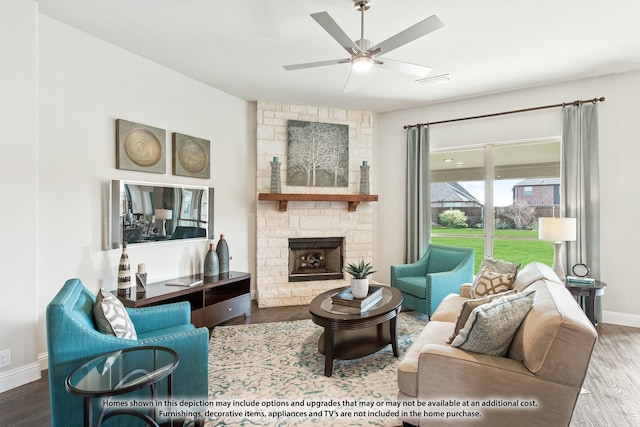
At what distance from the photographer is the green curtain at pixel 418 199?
15.6 feet

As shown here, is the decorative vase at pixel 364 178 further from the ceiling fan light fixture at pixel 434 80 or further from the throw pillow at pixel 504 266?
the throw pillow at pixel 504 266

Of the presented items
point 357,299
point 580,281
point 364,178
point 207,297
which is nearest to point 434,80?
point 364,178

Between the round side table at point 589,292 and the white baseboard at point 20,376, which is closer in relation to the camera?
the white baseboard at point 20,376

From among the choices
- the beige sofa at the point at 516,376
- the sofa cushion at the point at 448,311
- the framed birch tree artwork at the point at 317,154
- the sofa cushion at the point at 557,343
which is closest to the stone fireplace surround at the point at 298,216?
the framed birch tree artwork at the point at 317,154

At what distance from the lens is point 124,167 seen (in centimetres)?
311

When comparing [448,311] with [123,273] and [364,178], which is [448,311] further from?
[123,273]

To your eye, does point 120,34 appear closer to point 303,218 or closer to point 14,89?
point 14,89

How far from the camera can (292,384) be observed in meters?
2.37

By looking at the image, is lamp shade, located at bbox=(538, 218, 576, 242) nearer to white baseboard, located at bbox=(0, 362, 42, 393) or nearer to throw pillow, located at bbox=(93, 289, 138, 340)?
throw pillow, located at bbox=(93, 289, 138, 340)

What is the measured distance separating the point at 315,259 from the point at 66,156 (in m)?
3.39

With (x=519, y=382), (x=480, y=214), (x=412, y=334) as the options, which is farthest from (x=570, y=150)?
(x=519, y=382)

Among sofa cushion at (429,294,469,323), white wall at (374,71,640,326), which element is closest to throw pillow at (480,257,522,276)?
sofa cushion at (429,294,469,323)

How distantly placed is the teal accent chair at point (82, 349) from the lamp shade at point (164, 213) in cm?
140

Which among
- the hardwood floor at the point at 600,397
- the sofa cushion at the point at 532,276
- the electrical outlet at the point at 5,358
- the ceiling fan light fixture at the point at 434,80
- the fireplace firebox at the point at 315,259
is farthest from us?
the fireplace firebox at the point at 315,259
